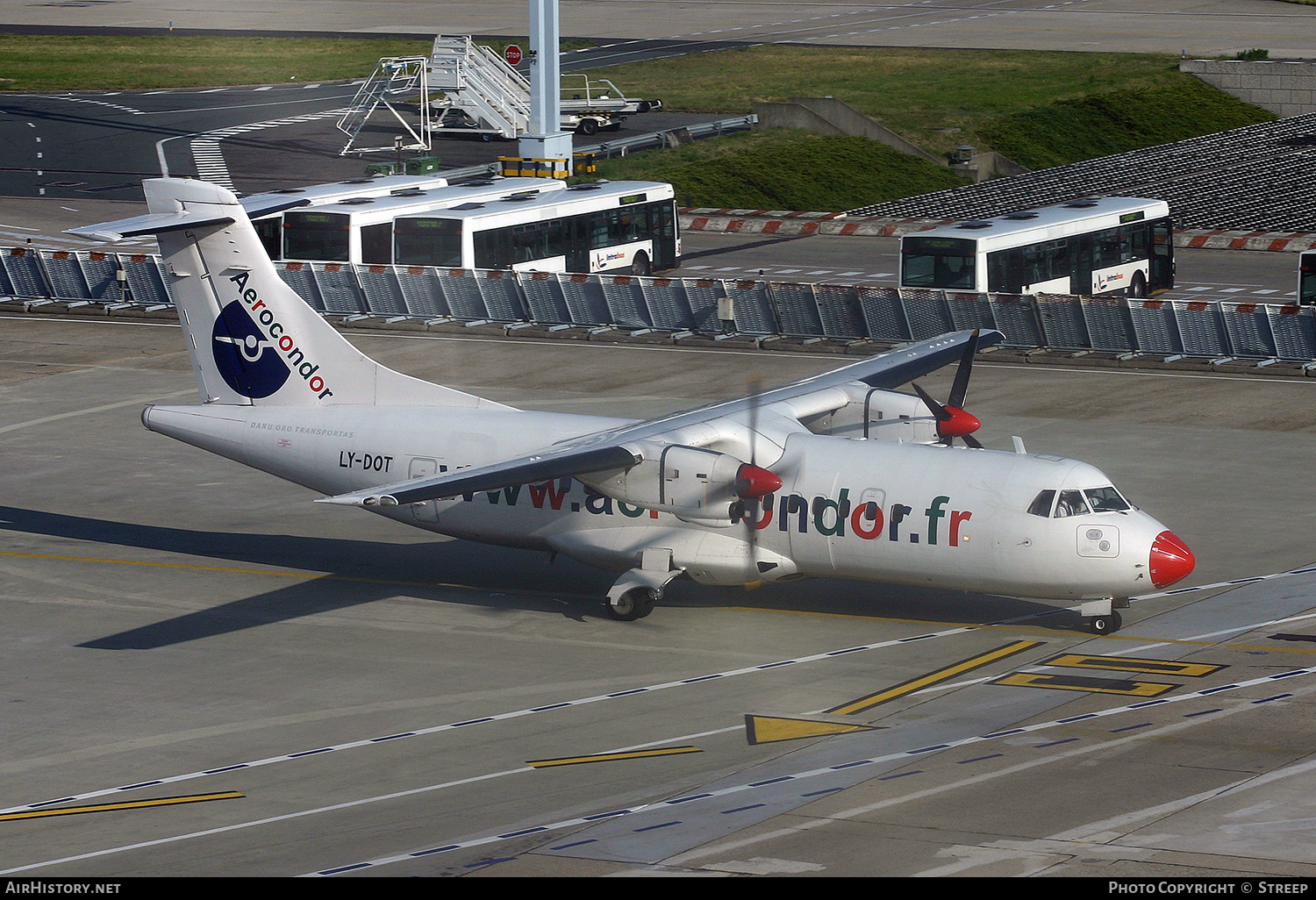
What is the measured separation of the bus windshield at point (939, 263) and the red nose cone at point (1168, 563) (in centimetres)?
2607

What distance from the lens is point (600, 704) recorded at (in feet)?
84.8

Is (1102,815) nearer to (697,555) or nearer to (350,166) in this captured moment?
(697,555)

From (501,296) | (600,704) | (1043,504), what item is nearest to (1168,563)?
(1043,504)

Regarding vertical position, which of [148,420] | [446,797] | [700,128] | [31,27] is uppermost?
[31,27]

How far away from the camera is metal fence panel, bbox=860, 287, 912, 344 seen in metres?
51.9

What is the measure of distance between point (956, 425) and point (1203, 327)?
20266 mm

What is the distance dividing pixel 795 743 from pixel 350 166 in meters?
64.5

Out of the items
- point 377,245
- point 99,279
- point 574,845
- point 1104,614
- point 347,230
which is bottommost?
point 574,845

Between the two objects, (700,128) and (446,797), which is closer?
(446,797)

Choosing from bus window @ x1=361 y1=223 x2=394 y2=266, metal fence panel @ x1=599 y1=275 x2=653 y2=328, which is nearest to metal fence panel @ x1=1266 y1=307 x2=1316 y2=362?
metal fence panel @ x1=599 y1=275 x2=653 y2=328

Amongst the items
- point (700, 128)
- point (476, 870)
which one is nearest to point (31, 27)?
point (700, 128)

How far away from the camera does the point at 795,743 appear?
23.9 metres

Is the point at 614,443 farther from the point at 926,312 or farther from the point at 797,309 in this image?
the point at 797,309

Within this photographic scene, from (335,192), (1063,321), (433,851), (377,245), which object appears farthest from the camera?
(335,192)
